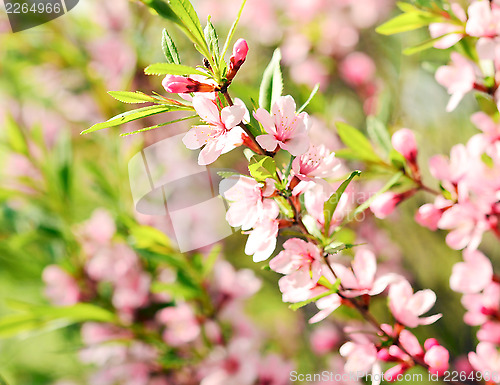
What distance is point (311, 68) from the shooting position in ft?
4.67

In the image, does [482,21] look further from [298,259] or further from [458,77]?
[298,259]

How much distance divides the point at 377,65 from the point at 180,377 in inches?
45.8

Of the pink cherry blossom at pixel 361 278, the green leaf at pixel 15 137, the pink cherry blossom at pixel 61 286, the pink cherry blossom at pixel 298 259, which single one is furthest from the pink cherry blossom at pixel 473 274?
the green leaf at pixel 15 137

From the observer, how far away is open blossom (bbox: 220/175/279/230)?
1.50 ft

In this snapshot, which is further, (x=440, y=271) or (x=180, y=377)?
(x=440, y=271)

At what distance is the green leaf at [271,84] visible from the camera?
0.50 metres

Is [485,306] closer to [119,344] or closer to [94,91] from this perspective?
[119,344]

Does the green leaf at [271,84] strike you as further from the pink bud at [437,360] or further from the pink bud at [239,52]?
the pink bud at [437,360]

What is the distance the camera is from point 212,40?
0.45 meters

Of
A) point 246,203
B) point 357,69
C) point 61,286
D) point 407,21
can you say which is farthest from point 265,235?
point 357,69

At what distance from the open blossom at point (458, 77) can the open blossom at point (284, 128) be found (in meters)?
0.28

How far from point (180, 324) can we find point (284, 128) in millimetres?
616

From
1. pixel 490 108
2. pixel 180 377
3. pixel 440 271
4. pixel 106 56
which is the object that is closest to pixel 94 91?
pixel 106 56

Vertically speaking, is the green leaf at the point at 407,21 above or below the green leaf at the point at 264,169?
above
